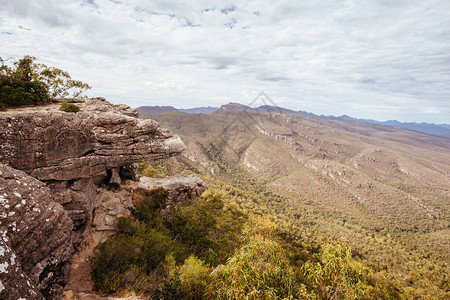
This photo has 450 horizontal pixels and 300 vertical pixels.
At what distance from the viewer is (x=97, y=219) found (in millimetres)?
16000

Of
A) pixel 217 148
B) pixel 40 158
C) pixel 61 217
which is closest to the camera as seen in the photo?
pixel 61 217

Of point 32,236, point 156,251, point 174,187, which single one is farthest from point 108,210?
point 32,236

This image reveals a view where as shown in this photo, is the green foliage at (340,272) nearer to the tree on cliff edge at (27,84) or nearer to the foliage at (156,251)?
the foliage at (156,251)

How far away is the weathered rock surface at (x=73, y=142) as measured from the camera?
11.6 metres

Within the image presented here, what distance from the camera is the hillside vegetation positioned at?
210 feet

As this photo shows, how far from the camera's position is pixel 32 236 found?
6.98m

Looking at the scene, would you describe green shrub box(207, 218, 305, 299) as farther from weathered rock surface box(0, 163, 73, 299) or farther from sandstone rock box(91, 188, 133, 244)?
sandstone rock box(91, 188, 133, 244)

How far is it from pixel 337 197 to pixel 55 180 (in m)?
147

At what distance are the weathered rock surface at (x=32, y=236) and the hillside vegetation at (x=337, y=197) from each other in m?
14.3

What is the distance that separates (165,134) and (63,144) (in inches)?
328

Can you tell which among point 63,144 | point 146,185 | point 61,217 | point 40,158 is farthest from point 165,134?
point 61,217

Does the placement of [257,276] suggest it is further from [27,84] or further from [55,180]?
[27,84]

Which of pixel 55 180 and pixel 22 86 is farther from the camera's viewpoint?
pixel 22 86

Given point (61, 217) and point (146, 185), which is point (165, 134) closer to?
point (146, 185)
